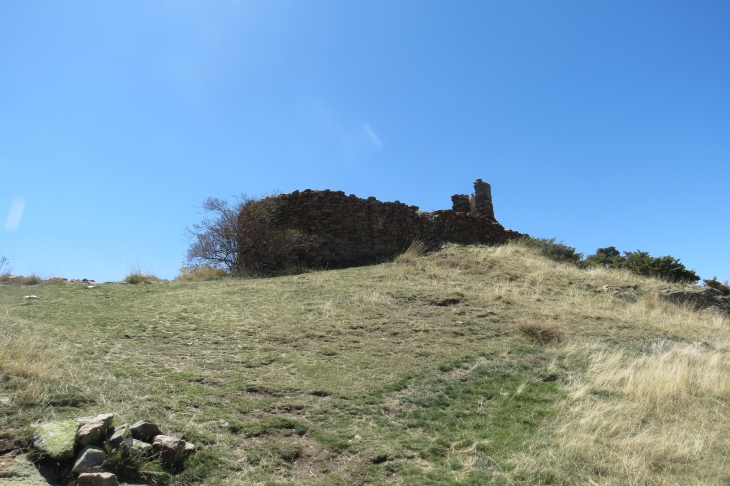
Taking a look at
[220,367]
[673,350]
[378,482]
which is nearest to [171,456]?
[378,482]

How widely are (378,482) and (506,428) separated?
1699mm

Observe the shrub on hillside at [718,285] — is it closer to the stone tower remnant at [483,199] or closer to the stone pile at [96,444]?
the stone tower remnant at [483,199]

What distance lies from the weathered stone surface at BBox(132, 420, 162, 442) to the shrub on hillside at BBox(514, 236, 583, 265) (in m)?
16.8

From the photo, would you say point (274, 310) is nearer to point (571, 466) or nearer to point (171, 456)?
point (171, 456)

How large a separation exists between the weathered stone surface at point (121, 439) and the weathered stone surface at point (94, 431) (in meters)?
0.07

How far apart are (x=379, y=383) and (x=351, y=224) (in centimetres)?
1107

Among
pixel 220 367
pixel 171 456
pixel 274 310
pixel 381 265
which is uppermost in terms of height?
pixel 381 265

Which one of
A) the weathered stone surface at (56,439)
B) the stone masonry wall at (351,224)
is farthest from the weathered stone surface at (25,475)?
the stone masonry wall at (351,224)

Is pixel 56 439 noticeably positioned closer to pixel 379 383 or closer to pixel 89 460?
pixel 89 460

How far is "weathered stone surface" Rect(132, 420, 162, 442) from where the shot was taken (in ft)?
12.9

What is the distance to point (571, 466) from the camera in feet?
14.0

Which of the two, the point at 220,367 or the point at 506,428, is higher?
the point at 220,367

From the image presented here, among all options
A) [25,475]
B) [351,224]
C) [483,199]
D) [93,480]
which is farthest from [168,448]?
[483,199]

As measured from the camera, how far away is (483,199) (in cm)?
2219
